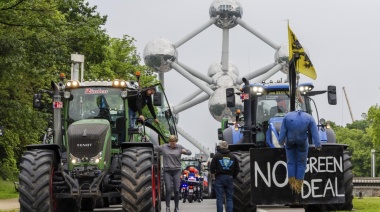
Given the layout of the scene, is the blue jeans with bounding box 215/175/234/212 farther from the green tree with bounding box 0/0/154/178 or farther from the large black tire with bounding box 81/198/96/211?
the green tree with bounding box 0/0/154/178

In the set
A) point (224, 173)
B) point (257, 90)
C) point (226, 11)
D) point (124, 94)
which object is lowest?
point (224, 173)

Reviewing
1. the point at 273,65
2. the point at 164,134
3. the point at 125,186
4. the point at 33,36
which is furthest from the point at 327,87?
the point at 273,65

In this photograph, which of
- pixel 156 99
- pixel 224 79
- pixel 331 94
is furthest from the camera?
pixel 224 79

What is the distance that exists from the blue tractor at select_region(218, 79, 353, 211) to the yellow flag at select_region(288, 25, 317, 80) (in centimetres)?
35

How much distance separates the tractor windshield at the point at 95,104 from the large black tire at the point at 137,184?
2532 millimetres

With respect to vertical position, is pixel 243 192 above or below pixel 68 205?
above

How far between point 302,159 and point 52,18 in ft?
75.3

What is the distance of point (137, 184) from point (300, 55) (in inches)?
163

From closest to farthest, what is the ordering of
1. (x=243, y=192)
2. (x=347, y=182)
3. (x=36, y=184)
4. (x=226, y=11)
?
(x=36, y=184) < (x=243, y=192) < (x=347, y=182) < (x=226, y=11)

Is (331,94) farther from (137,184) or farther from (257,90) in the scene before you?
(137,184)

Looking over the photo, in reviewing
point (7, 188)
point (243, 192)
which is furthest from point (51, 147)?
point (7, 188)

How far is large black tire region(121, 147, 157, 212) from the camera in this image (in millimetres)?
18875

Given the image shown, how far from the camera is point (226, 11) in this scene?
81375mm

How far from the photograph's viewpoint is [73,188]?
1973 cm
